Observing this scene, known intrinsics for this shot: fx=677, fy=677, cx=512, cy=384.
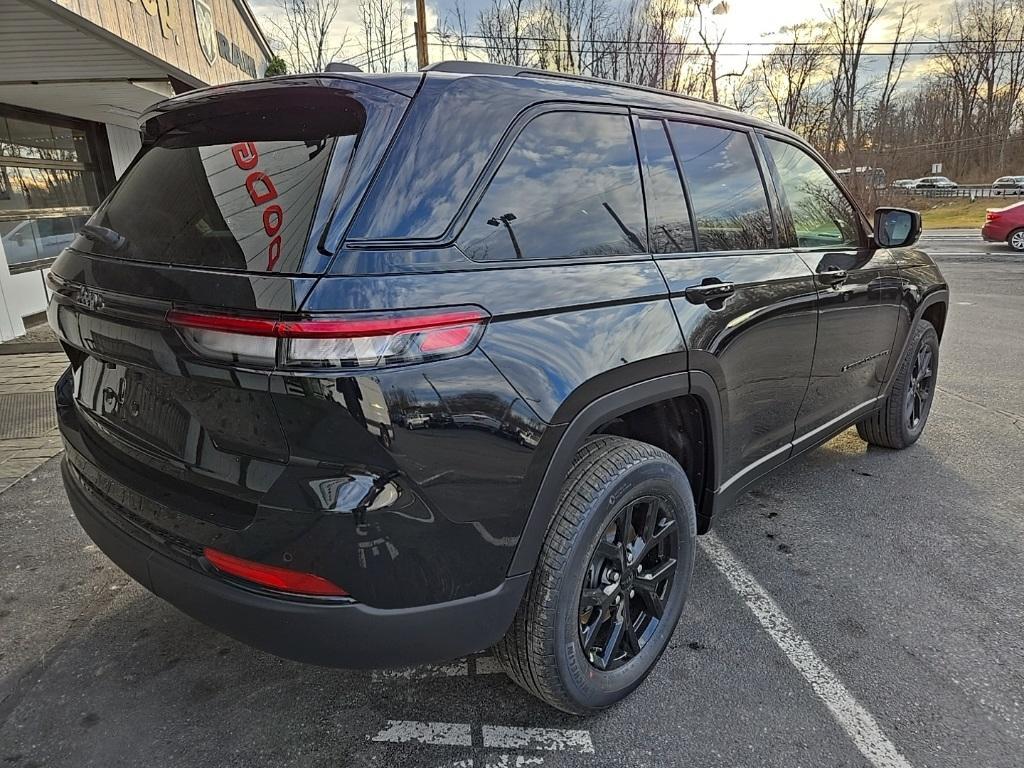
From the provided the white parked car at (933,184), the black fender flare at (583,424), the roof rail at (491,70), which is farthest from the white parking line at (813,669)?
the white parked car at (933,184)

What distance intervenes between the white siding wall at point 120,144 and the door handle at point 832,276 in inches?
450

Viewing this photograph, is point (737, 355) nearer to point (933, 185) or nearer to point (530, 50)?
point (530, 50)

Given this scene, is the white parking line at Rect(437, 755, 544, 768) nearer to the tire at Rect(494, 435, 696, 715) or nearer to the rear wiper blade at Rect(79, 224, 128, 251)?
the tire at Rect(494, 435, 696, 715)

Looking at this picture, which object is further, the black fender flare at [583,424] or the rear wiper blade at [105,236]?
the rear wiper blade at [105,236]

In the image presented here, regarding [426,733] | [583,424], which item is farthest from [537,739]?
[583,424]

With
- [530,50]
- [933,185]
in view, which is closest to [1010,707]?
[530,50]

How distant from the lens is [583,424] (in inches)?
73.6

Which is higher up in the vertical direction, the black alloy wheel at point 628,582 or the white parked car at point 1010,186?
the black alloy wheel at point 628,582

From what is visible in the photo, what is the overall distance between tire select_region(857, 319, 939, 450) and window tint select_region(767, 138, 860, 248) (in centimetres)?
104

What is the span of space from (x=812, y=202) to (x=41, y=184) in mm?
10259

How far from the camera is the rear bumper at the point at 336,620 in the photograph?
1.60m

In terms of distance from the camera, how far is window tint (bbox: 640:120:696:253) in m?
2.31

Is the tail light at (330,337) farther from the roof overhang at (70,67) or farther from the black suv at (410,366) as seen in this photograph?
the roof overhang at (70,67)

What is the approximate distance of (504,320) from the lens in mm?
1694
